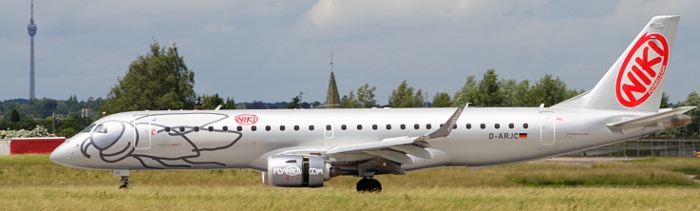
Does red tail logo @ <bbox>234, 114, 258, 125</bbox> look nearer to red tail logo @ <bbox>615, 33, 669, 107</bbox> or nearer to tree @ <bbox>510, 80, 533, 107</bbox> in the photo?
red tail logo @ <bbox>615, 33, 669, 107</bbox>

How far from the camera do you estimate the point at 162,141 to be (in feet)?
97.9

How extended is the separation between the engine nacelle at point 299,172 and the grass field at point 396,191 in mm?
245

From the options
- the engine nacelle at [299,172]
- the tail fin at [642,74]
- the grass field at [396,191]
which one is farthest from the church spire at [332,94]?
the engine nacelle at [299,172]

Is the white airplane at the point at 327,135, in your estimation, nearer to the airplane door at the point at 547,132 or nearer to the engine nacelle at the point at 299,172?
the airplane door at the point at 547,132

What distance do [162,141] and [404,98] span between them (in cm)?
4754

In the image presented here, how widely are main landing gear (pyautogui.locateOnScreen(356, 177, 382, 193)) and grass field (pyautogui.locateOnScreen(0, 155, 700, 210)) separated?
0.56 metres

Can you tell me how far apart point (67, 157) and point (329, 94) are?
210 feet

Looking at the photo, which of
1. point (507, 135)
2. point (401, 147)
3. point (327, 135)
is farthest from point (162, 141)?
point (507, 135)

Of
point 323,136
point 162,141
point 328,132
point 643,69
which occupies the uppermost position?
point 643,69

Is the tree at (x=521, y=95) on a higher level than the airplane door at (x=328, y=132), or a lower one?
higher

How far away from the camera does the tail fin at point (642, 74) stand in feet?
101

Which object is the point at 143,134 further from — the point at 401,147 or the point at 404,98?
the point at 404,98

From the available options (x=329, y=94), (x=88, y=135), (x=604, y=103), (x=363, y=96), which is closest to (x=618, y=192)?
(x=604, y=103)

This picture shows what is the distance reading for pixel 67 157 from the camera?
99.0ft
